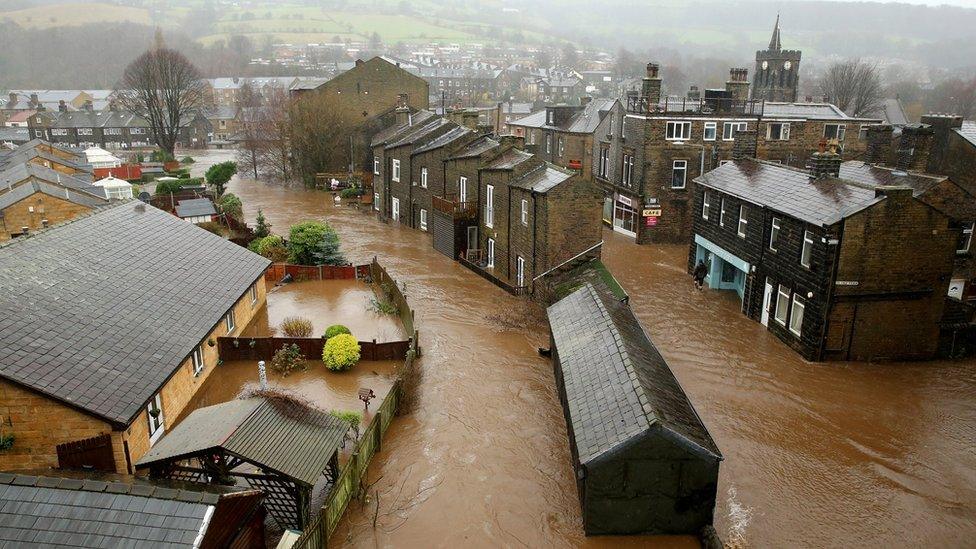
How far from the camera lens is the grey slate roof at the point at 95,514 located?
26.6 ft

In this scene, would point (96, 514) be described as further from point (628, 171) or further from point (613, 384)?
point (628, 171)

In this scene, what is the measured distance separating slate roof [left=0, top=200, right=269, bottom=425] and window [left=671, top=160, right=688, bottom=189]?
22.8 m

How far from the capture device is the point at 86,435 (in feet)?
42.0

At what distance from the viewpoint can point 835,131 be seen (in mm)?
36656

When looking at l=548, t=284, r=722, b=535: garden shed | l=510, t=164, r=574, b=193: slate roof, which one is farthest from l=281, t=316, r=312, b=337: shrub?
l=548, t=284, r=722, b=535: garden shed

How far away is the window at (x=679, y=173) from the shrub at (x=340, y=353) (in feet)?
74.6

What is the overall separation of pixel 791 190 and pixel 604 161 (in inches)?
798

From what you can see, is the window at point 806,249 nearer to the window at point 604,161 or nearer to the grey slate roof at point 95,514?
the grey slate roof at point 95,514

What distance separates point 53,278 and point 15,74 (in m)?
155

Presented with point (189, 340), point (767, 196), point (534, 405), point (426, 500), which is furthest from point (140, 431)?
point (767, 196)

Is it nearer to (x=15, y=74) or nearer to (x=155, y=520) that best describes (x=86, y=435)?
(x=155, y=520)

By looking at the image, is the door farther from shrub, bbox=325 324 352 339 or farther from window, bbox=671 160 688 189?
shrub, bbox=325 324 352 339

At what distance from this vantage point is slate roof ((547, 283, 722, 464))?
12258 mm

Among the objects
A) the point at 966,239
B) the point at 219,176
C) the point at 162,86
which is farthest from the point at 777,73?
the point at 162,86
